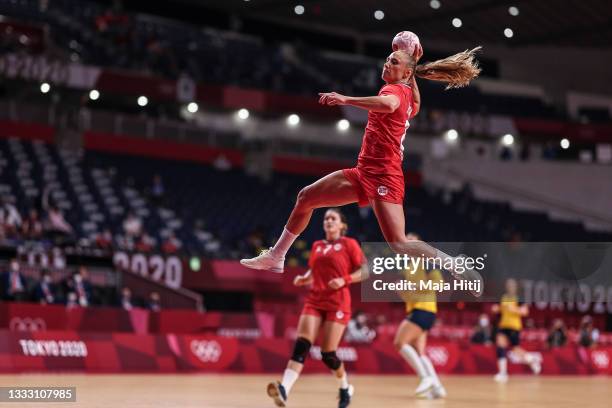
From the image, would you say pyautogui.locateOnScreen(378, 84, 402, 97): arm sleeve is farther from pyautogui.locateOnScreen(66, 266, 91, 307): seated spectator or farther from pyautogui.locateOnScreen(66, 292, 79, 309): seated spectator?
pyautogui.locateOnScreen(66, 266, 91, 307): seated spectator

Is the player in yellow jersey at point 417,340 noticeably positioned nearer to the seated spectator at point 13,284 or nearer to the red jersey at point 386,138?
the red jersey at point 386,138

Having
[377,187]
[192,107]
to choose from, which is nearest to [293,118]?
[192,107]

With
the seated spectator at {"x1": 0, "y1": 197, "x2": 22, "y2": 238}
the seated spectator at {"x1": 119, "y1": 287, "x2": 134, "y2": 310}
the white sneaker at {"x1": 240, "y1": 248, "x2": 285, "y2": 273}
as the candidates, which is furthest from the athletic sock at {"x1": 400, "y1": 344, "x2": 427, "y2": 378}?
the seated spectator at {"x1": 0, "y1": 197, "x2": 22, "y2": 238}

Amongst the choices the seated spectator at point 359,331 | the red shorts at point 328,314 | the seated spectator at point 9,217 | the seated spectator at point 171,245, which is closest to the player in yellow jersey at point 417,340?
the red shorts at point 328,314

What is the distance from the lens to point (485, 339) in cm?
3328

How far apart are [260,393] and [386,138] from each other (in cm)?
774

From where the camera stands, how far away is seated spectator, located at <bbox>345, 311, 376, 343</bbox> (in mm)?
29703

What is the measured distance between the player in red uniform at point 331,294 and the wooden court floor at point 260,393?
901 mm

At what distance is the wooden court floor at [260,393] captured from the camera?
1361 cm

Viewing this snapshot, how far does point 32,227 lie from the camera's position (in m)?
28.8

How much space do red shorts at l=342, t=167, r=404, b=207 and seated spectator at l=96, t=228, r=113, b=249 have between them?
67.6ft

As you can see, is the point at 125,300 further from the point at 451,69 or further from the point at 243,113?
the point at 243,113

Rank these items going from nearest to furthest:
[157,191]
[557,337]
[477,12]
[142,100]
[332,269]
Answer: [332,269], [557,337], [157,191], [142,100], [477,12]

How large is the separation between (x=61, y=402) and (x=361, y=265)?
15.1 feet
